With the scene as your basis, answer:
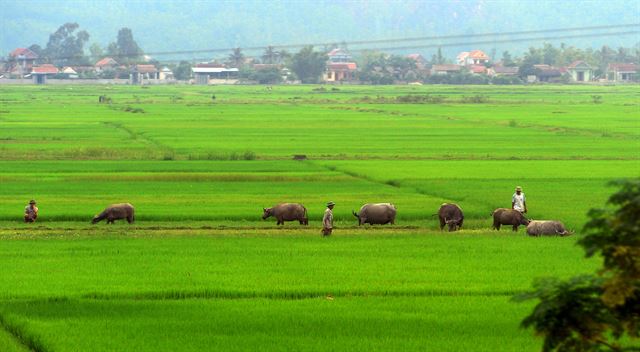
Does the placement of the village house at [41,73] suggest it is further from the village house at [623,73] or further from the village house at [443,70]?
the village house at [623,73]

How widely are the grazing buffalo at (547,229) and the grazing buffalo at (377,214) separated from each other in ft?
9.06

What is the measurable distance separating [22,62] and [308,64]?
44525 mm

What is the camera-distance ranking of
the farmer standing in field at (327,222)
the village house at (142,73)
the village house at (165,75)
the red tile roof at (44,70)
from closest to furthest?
the farmer standing in field at (327,222) < the red tile roof at (44,70) < the village house at (142,73) < the village house at (165,75)

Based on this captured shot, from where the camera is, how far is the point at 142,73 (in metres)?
162

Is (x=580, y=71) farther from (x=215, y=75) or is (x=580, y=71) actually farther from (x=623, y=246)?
(x=623, y=246)

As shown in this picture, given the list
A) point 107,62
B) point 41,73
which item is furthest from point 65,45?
point 41,73

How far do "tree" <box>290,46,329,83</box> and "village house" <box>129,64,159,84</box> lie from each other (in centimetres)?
2121

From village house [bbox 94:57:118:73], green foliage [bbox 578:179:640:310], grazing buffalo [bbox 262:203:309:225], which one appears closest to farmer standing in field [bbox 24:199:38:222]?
grazing buffalo [bbox 262:203:309:225]

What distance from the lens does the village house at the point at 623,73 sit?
155250mm

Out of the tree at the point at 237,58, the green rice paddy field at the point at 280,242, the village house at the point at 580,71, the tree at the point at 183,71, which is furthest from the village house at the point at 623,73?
the green rice paddy field at the point at 280,242

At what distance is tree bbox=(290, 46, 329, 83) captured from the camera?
14775 centimetres

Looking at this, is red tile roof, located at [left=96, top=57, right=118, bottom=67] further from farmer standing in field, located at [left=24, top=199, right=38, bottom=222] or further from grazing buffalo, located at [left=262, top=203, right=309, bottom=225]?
grazing buffalo, located at [left=262, top=203, right=309, bottom=225]

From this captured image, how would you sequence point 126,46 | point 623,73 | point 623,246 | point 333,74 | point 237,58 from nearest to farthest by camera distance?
1. point 623,246
2. point 623,73
3. point 333,74
4. point 237,58
5. point 126,46

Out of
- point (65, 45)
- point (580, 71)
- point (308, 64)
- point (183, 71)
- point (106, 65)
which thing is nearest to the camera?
point (308, 64)
